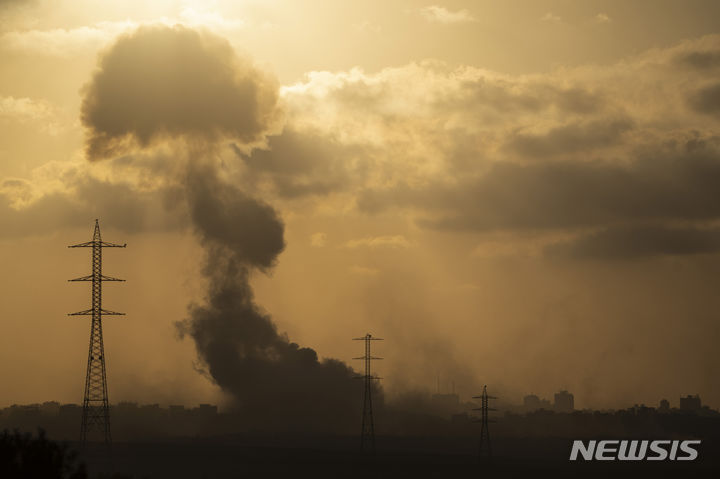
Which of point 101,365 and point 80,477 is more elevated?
point 101,365

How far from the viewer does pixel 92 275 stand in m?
155

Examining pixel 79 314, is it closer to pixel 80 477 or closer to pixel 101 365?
pixel 101 365

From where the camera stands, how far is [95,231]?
157875mm

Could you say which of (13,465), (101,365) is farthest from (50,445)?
(101,365)

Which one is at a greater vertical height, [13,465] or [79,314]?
[79,314]

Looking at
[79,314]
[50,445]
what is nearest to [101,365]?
[79,314]

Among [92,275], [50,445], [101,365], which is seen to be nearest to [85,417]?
[101,365]

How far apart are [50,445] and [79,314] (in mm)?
63303

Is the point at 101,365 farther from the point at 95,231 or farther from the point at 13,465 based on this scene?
the point at 13,465

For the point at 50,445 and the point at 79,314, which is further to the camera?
the point at 79,314

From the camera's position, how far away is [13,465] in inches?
3479

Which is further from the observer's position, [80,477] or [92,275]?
[92,275]

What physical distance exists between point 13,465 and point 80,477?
5.97 meters

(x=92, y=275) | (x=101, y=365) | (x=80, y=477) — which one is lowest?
(x=80, y=477)
